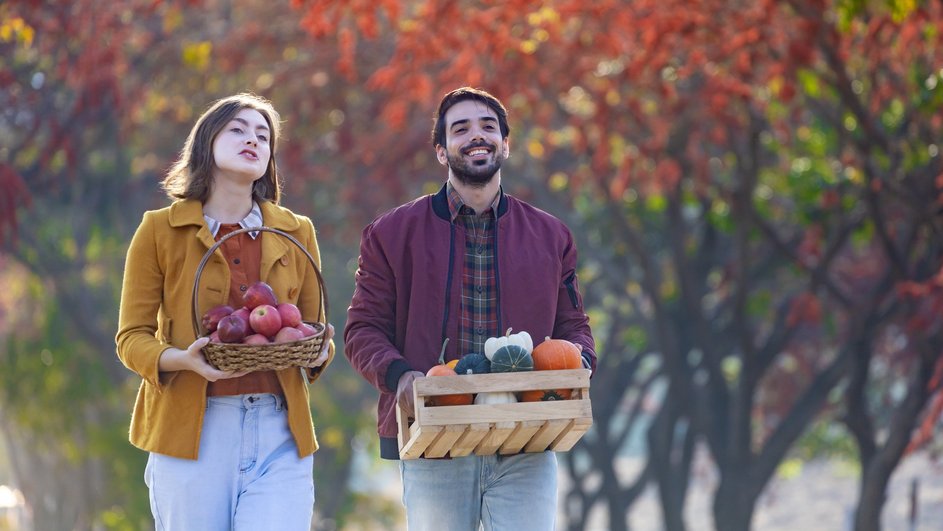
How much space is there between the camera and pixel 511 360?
457cm

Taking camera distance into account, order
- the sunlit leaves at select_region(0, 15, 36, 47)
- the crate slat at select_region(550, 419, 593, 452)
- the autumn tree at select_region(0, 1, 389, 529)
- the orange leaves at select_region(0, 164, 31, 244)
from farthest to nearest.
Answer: the autumn tree at select_region(0, 1, 389, 529)
the orange leaves at select_region(0, 164, 31, 244)
the sunlit leaves at select_region(0, 15, 36, 47)
the crate slat at select_region(550, 419, 593, 452)

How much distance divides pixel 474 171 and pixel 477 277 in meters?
0.33

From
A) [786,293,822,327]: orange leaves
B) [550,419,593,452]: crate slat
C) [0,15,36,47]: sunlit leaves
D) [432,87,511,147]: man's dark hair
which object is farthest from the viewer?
[786,293,822,327]: orange leaves

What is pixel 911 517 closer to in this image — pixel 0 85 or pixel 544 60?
pixel 544 60

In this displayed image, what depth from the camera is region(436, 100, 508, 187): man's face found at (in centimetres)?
498

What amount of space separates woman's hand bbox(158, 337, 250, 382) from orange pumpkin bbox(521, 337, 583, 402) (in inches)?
33.3

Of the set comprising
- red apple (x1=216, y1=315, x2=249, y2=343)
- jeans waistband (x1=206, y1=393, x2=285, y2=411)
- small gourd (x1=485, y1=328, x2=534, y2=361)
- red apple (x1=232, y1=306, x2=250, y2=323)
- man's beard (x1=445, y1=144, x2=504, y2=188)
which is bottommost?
jeans waistband (x1=206, y1=393, x2=285, y2=411)

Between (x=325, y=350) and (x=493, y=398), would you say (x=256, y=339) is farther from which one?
(x=493, y=398)

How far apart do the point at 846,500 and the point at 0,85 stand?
18868mm

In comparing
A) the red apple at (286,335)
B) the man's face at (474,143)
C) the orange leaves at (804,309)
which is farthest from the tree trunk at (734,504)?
the red apple at (286,335)

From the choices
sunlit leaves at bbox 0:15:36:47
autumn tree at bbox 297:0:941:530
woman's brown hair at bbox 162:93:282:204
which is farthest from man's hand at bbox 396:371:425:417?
sunlit leaves at bbox 0:15:36:47

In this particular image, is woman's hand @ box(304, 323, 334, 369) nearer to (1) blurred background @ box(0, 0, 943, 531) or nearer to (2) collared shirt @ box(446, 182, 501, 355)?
(2) collared shirt @ box(446, 182, 501, 355)

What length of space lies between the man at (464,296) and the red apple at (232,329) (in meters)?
0.50

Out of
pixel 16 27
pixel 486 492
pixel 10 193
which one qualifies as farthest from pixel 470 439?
pixel 10 193
